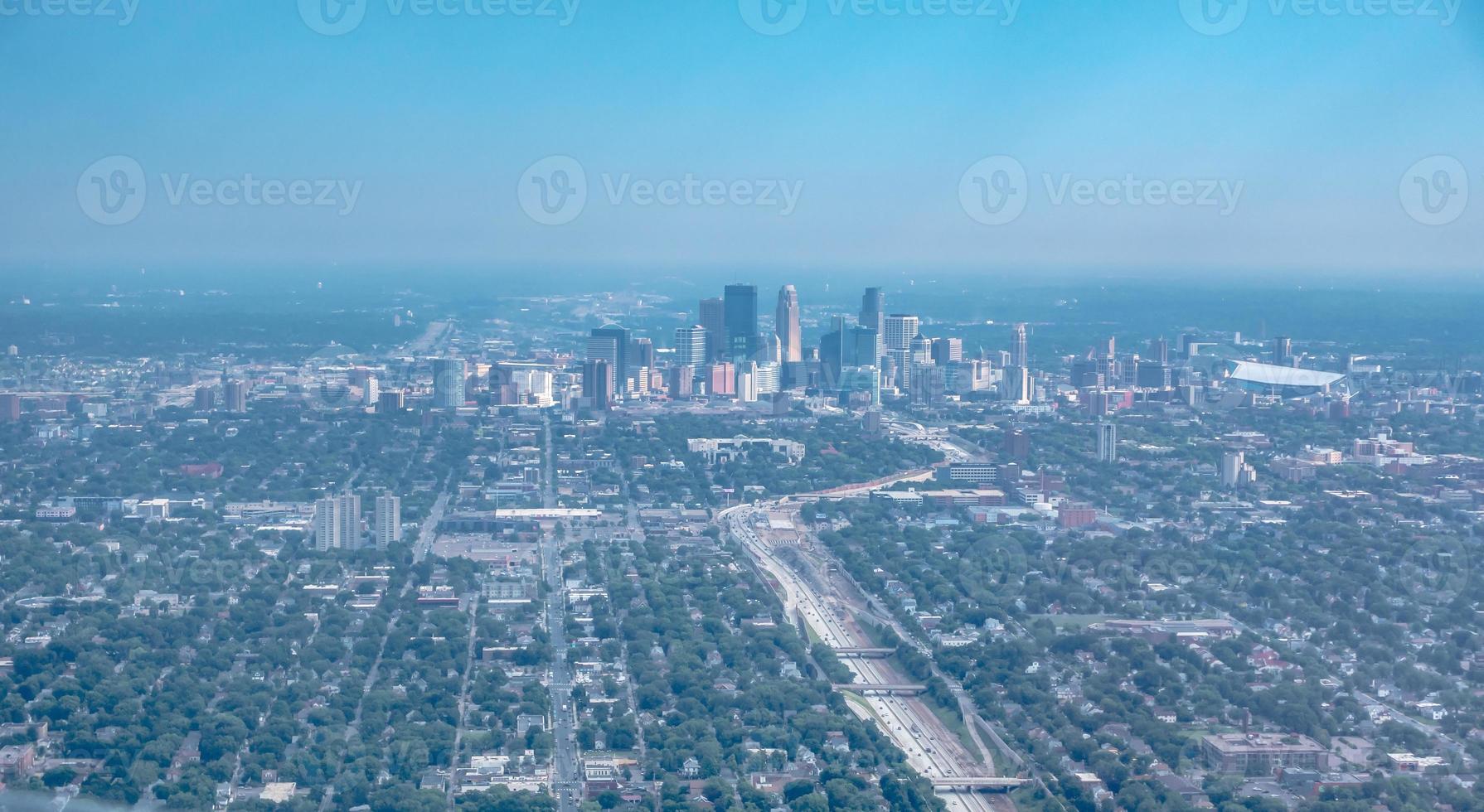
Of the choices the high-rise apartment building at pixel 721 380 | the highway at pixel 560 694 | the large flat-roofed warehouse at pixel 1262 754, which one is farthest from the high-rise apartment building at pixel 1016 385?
the large flat-roofed warehouse at pixel 1262 754

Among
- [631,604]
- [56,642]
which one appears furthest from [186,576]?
[631,604]

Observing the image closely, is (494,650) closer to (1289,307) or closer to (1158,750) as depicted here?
(1158,750)

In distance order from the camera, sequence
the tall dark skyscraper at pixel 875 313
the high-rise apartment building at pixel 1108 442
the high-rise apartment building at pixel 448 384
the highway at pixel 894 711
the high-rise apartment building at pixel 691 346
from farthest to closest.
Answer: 1. the tall dark skyscraper at pixel 875 313
2. the high-rise apartment building at pixel 691 346
3. the high-rise apartment building at pixel 448 384
4. the high-rise apartment building at pixel 1108 442
5. the highway at pixel 894 711

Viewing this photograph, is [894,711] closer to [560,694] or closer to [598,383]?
[560,694]

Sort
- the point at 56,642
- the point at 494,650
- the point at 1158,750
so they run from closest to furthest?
the point at 1158,750 < the point at 56,642 < the point at 494,650

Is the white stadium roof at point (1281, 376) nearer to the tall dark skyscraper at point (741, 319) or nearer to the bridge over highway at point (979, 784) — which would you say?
the tall dark skyscraper at point (741, 319)

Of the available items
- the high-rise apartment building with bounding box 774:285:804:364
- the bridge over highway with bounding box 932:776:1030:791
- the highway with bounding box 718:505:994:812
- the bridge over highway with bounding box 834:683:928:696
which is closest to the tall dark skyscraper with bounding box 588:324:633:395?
the high-rise apartment building with bounding box 774:285:804:364

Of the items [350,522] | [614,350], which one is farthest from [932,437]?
[350,522]

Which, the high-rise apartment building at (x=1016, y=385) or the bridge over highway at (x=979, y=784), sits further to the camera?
the high-rise apartment building at (x=1016, y=385)
